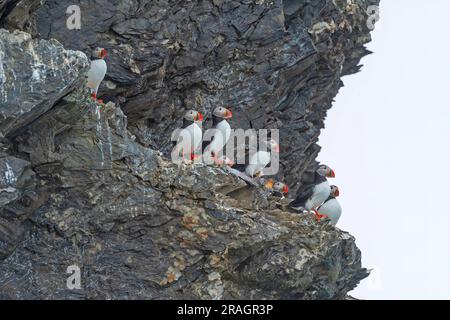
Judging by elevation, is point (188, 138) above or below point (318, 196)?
above

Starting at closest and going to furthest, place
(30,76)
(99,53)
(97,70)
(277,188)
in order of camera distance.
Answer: (30,76) → (97,70) → (99,53) → (277,188)

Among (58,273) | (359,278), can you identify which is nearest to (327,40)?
(359,278)

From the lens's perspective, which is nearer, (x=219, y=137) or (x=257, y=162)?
(x=219, y=137)

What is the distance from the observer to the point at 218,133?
18953 millimetres

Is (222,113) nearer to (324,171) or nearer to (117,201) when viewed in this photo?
(324,171)

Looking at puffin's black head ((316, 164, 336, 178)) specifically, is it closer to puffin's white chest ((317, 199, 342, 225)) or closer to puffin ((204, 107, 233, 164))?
puffin's white chest ((317, 199, 342, 225))

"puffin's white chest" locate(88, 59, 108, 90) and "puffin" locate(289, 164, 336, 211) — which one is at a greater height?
"puffin's white chest" locate(88, 59, 108, 90)

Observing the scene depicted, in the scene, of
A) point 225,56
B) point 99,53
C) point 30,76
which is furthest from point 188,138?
point 30,76

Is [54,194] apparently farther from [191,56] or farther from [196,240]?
[191,56]

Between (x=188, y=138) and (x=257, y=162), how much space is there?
196 cm

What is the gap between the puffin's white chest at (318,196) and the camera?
64.4 feet

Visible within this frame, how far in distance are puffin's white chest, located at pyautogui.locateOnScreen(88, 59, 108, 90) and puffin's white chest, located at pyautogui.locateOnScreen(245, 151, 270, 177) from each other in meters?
3.37

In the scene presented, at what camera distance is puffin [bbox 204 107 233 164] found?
18.8 metres

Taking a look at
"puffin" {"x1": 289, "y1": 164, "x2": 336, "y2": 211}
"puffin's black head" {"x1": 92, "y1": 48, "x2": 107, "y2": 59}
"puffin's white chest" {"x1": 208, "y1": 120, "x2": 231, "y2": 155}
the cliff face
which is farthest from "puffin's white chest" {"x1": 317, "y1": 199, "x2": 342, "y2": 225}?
"puffin's black head" {"x1": 92, "y1": 48, "x2": 107, "y2": 59}
